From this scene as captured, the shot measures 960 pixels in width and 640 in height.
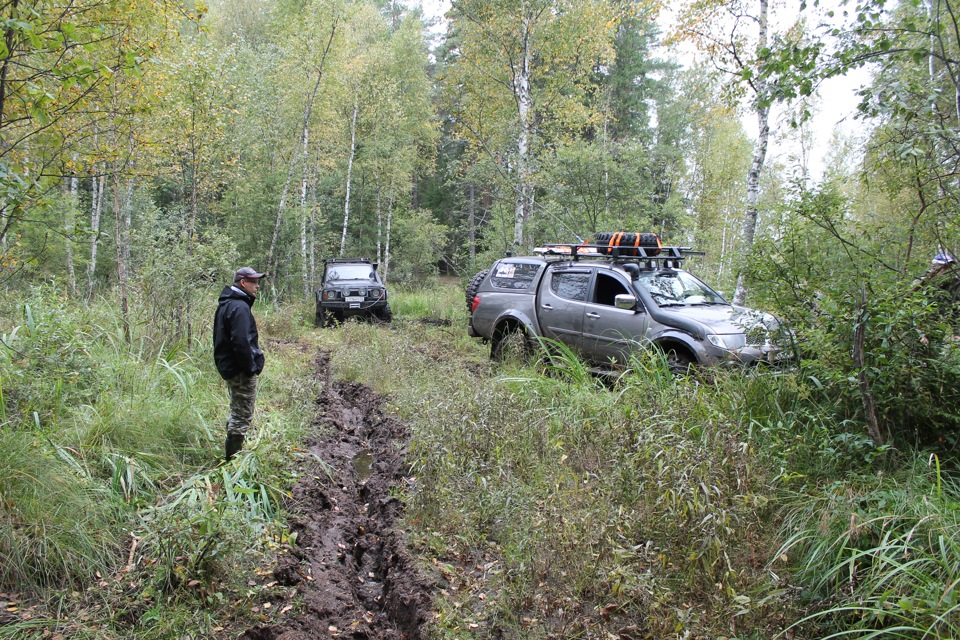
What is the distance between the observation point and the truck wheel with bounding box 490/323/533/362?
8.20 meters

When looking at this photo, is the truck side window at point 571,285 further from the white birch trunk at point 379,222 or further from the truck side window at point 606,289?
the white birch trunk at point 379,222

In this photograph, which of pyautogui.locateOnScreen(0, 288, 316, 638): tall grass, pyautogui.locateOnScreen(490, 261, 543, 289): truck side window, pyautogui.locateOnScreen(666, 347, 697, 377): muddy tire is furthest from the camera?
pyautogui.locateOnScreen(490, 261, 543, 289): truck side window

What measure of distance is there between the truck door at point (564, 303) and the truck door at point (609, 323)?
139 mm

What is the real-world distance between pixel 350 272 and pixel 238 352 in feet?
36.4

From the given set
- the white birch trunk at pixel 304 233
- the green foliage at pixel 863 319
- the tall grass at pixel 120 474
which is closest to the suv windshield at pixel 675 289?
the green foliage at pixel 863 319

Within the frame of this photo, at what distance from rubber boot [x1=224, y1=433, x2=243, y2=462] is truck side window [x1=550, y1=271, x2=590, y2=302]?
5026mm

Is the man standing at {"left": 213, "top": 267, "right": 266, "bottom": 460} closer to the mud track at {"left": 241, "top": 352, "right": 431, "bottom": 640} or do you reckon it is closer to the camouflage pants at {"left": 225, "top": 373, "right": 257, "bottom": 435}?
the camouflage pants at {"left": 225, "top": 373, "right": 257, "bottom": 435}

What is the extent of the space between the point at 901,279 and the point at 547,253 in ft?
18.4

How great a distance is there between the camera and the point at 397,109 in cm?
2438

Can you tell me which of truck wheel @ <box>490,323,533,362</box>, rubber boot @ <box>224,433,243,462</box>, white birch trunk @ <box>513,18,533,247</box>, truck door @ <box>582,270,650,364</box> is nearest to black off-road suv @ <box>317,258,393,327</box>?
white birch trunk @ <box>513,18,533,247</box>

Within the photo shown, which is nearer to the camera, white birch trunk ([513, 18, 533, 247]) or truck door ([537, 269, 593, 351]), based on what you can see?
truck door ([537, 269, 593, 351])

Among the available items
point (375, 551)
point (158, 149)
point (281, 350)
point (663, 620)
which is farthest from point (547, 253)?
point (158, 149)

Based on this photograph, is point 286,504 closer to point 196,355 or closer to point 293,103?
point 196,355

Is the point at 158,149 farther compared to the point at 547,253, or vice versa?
the point at 158,149
